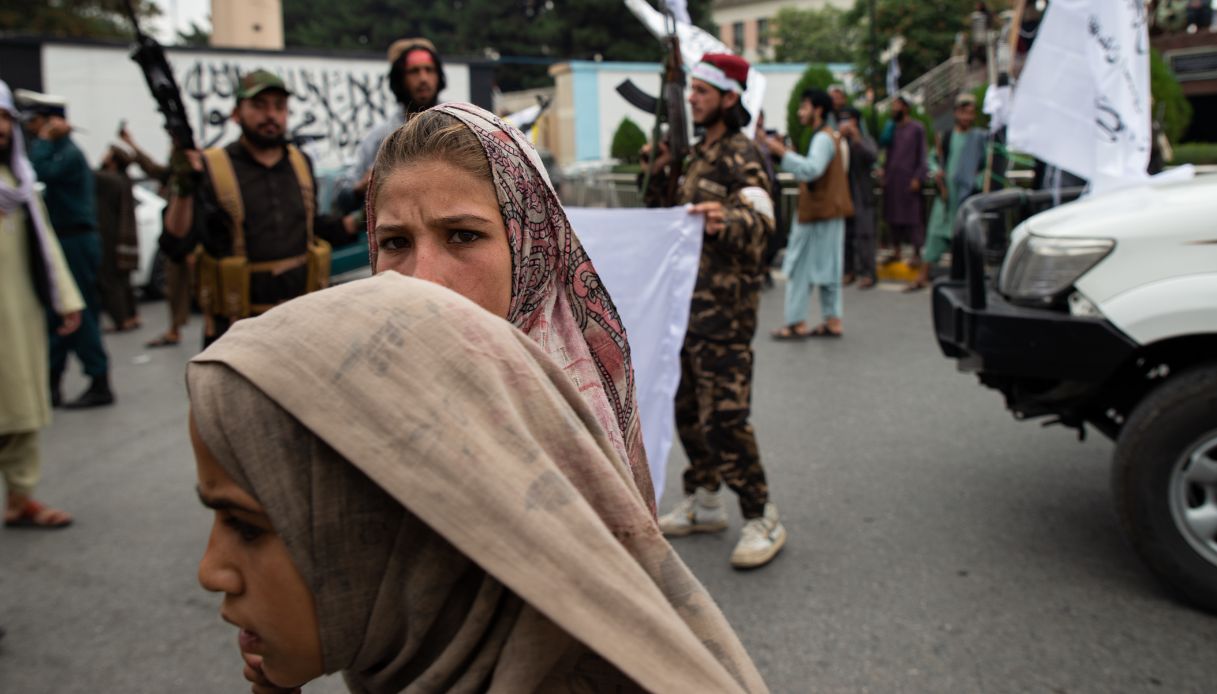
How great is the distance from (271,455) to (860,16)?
38.7m

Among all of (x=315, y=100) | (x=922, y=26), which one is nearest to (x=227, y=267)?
(x=315, y=100)

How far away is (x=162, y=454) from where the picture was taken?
5.83 m

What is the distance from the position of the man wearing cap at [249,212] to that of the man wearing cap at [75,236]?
3.41 metres

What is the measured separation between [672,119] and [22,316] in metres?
3.13

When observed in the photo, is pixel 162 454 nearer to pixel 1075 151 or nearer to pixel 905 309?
pixel 1075 151

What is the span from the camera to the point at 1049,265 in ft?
11.9

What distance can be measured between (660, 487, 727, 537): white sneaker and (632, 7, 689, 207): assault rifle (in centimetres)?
127

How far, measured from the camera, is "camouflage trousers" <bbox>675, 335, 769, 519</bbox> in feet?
12.4

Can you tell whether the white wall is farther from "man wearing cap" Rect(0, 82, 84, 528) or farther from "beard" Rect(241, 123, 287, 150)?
"beard" Rect(241, 123, 287, 150)

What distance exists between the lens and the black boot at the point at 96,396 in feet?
23.1

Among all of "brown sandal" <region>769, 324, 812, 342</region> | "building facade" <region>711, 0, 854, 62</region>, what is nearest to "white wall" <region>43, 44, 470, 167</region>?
"brown sandal" <region>769, 324, 812, 342</region>

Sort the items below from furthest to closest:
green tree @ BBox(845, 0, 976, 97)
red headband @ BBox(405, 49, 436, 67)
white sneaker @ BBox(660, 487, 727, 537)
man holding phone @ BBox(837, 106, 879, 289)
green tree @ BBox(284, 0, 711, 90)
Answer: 1. green tree @ BBox(284, 0, 711, 90)
2. green tree @ BBox(845, 0, 976, 97)
3. man holding phone @ BBox(837, 106, 879, 289)
4. white sneaker @ BBox(660, 487, 727, 537)
5. red headband @ BBox(405, 49, 436, 67)

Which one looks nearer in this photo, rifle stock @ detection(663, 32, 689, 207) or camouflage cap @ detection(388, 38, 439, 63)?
rifle stock @ detection(663, 32, 689, 207)

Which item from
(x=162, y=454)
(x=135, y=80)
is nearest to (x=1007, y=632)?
(x=162, y=454)
